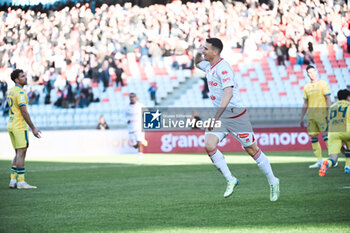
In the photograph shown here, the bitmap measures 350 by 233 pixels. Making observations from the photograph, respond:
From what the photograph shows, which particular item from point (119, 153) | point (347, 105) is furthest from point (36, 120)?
point (347, 105)

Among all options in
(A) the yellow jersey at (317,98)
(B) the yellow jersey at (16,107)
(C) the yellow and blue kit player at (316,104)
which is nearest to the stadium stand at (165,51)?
(C) the yellow and blue kit player at (316,104)

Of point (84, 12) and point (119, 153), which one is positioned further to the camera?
point (84, 12)

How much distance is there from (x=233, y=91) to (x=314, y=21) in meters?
23.4

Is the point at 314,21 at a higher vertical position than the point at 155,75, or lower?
higher

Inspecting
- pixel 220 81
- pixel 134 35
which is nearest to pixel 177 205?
pixel 220 81

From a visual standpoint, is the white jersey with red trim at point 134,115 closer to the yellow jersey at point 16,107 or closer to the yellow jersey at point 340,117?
the yellow jersey at point 16,107

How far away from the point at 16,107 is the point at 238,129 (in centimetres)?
468

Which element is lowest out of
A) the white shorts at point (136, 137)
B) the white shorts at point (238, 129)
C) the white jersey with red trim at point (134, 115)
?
the white shorts at point (136, 137)

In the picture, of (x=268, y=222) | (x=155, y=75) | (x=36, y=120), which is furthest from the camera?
(x=155, y=75)

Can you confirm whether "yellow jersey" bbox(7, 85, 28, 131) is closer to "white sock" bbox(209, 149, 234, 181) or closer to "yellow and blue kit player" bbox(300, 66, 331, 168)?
"white sock" bbox(209, 149, 234, 181)

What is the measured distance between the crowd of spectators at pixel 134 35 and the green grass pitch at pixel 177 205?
18.2 m

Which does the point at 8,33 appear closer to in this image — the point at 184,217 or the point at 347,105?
the point at 347,105

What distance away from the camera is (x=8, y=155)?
24.0m

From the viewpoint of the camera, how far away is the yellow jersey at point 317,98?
13.0 metres
